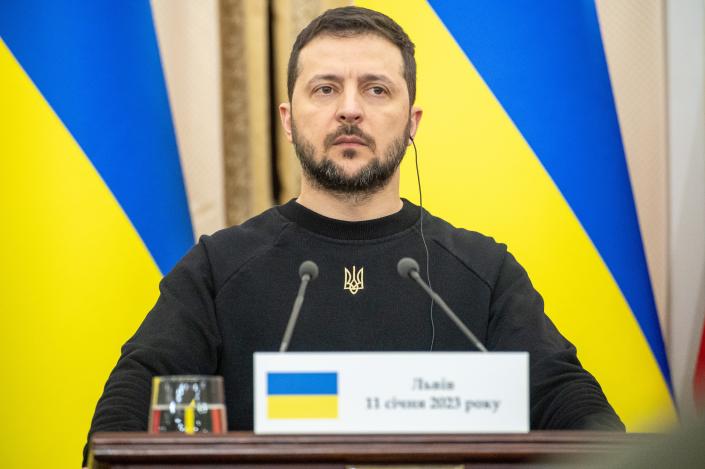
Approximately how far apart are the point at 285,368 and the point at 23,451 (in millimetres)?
1526

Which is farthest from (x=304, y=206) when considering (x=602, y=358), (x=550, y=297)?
(x=602, y=358)

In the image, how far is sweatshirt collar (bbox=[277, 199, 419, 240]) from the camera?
92.4 inches

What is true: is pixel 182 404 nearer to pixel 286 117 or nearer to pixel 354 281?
pixel 354 281

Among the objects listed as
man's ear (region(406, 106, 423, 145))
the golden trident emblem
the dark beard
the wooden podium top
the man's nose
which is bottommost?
the wooden podium top

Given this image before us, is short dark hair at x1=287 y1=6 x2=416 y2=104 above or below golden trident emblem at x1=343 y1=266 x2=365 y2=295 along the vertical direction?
above

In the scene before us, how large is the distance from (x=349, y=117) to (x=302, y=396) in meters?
1.20

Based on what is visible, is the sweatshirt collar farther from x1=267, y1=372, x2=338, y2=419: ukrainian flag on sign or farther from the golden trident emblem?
x1=267, y1=372, x2=338, y2=419: ukrainian flag on sign

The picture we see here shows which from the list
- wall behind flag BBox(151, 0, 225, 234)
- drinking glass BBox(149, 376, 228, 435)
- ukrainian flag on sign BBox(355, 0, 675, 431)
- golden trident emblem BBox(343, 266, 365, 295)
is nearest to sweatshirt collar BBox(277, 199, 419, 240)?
golden trident emblem BBox(343, 266, 365, 295)

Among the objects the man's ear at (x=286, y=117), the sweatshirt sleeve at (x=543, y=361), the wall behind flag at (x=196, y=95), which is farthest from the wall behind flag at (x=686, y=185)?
the wall behind flag at (x=196, y=95)

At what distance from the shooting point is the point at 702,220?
273 centimetres

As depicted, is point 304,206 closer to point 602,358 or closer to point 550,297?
point 550,297

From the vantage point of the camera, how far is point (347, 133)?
7.75 feet

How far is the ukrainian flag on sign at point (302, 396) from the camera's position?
4.01ft

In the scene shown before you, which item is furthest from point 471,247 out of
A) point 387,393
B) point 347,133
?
point 387,393
